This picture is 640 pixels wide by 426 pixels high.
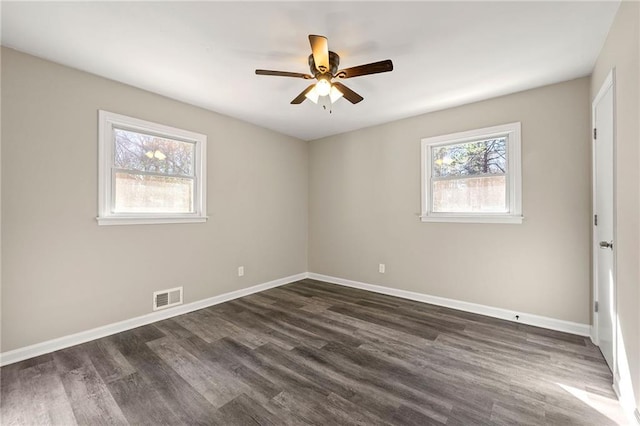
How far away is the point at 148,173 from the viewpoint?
3.08 m

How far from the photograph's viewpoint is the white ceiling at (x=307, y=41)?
1.83 metres

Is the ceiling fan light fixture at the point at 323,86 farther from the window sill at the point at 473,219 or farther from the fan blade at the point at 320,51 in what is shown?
the window sill at the point at 473,219

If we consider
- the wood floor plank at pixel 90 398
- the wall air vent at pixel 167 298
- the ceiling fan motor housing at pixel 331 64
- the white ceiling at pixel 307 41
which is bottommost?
the wood floor plank at pixel 90 398

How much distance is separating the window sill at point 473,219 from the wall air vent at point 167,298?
10.9ft

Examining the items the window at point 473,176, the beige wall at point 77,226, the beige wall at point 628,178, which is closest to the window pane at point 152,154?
the beige wall at point 77,226

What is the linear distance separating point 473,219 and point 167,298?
3.84 m

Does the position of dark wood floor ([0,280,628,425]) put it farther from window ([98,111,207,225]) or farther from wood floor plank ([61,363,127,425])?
window ([98,111,207,225])

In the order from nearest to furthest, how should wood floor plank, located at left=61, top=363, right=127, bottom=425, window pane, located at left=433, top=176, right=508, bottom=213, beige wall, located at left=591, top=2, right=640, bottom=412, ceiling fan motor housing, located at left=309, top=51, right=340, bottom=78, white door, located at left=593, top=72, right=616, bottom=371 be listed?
beige wall, located at left=591, top=2, right=640, bottom=412 → wood floor plank, located at left=61, top=363, right=127, bottom=425 → white door, located at left=593, top=72, right=616, bottom=371 → ceiling fan motor housing, located at left=309, top=51, right=340, bottom=78 → window pane, located at left=433, top=176, right=508, bottom=213

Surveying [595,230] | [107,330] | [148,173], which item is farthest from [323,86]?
[107,330]

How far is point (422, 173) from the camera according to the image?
3.73 metres

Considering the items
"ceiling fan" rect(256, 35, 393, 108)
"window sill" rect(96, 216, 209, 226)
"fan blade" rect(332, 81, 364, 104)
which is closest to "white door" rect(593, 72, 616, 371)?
"ceiling fan" rect(256, 35, 393, 108)

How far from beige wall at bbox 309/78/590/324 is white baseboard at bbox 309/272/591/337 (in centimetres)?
6

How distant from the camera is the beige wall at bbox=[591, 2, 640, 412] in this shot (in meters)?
1.52

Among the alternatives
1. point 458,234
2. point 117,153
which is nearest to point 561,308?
point 458,234
